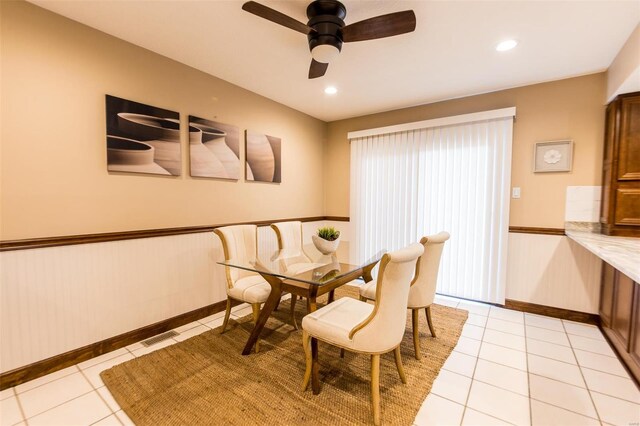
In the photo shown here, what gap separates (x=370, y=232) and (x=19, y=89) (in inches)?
150

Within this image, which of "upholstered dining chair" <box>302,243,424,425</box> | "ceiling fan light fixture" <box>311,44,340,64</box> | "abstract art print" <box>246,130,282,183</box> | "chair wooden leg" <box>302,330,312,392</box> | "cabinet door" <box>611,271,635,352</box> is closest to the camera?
"upholstered dining chair" <box>302,243,424,425</box>

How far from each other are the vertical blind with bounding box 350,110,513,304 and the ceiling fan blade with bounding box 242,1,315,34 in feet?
6.58

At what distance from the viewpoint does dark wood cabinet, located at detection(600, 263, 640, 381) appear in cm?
201

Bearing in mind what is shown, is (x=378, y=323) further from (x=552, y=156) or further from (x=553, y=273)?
(x=552, y=156)

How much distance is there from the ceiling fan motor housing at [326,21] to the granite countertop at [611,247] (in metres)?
2.14

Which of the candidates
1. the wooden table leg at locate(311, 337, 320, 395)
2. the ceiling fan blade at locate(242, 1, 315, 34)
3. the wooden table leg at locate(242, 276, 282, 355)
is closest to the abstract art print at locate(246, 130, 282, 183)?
the wooden table leg at locate(242, 276, 282, 355)

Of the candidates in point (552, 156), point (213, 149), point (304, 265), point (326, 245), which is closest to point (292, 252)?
point (326, 245)

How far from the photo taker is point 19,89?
1.87 metres

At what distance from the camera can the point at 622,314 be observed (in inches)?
89.2

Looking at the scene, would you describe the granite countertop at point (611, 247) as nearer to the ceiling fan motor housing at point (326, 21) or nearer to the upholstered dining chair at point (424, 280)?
the upholstered dining chair at point (424, 280)

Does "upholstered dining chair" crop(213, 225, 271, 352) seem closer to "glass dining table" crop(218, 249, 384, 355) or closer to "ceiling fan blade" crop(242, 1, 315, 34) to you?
"glass dining table" crop(218, 249, 384, 355)

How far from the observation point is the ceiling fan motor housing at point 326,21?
182cm

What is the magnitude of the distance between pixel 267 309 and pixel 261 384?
0.53 metres

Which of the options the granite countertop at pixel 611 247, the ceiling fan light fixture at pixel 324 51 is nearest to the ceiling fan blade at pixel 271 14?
the ceiling fan light fixture at pixel 324 51
